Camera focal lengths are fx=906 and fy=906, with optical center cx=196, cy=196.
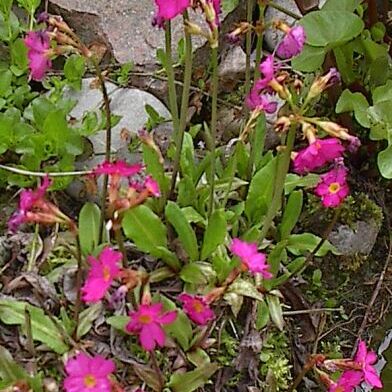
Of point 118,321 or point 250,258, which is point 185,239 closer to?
point 118,321

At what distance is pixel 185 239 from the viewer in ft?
4.84

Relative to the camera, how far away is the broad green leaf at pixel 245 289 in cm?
143

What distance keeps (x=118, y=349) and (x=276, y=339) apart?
0.33 m

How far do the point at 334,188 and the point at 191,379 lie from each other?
36cm

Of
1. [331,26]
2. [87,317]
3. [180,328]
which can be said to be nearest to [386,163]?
[331,26]

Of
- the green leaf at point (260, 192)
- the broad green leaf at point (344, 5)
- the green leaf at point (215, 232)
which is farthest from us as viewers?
the broad green leaf at point (344, 5)

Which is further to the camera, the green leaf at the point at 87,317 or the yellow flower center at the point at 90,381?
the green leaf at the point at 87,317

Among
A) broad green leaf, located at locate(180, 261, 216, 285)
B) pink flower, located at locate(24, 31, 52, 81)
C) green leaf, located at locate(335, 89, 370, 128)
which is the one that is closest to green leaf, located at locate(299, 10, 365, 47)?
green leaf, located at locate(335, 89, 370, 128)

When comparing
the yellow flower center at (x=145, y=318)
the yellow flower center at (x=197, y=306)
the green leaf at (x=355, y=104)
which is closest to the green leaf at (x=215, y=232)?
the yellow flower center at (x=197, y=306)

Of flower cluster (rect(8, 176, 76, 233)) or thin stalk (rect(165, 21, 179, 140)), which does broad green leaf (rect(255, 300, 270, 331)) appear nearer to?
thin stalk (rect(165, 21, 179, 140))

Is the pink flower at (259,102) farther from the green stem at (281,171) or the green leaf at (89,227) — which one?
the green leaf at (89,227)

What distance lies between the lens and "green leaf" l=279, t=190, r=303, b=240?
1.60 meters

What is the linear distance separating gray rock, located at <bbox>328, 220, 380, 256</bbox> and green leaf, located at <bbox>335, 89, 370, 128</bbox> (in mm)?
257

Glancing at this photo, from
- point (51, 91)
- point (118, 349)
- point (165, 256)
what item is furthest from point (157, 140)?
point (118, 349)
